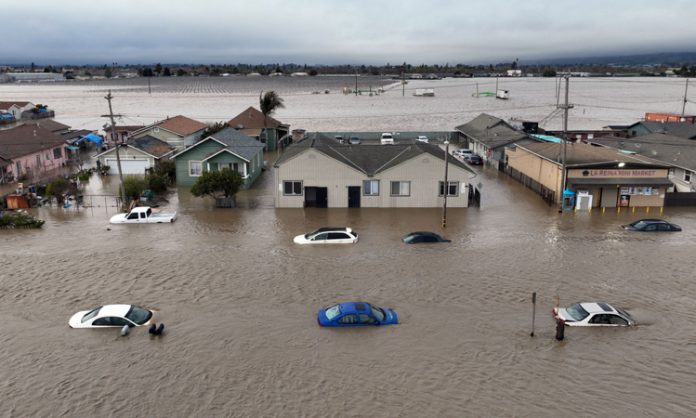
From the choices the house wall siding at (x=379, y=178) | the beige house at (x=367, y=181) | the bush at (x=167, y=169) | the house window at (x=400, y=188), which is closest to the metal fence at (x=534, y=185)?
the beige house at (x=367, y=181)

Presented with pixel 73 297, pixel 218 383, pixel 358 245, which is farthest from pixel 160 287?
pixel 358 245

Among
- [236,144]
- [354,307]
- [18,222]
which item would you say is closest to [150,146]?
[236,144]

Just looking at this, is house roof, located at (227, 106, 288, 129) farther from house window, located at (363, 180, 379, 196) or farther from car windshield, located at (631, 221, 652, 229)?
car windshield, located at (631, 221, 652, 229)

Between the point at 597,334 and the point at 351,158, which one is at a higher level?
the point at 351,158

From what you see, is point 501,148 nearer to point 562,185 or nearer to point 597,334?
point 562,185

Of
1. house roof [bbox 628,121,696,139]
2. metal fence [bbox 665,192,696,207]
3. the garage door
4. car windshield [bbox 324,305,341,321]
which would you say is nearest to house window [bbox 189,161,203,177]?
the garage door

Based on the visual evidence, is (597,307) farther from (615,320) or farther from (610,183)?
(610,183)

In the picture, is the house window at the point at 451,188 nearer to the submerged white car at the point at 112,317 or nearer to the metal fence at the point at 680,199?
the metal fence at the point at 680,199
